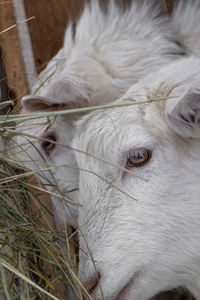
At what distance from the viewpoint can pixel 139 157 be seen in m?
2.12

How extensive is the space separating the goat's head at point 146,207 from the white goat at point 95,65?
64cm

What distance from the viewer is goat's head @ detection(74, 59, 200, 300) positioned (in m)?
2.08

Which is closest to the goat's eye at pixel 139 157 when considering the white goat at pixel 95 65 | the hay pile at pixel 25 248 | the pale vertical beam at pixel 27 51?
the hay pile at pixel 25 248

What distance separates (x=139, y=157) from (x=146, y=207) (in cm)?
21

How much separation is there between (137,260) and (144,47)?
1.59 metres

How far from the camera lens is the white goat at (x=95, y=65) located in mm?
2938

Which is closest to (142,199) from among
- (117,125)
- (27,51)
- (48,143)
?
(117,125)

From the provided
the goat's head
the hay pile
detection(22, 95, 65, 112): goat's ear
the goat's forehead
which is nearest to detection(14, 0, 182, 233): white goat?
detection(22, 95, 65, 112): goat's ear

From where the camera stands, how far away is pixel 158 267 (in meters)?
2.13

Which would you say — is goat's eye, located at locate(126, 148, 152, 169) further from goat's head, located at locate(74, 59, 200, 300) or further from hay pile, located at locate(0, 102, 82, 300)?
hay pile, located at locate(0, 102, 82, 300)

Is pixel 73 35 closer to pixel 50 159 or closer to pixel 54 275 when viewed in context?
pixel 50 159

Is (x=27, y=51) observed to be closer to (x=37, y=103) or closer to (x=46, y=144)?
(x=46, y=144)

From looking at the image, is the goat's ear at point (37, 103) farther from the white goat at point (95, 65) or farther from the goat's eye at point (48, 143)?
the goat's eye at point (48, 143)

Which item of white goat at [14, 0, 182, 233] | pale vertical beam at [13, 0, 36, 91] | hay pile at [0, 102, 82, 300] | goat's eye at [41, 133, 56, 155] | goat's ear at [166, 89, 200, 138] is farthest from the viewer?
pale vertical beam at [13, 0, 36, 91]
